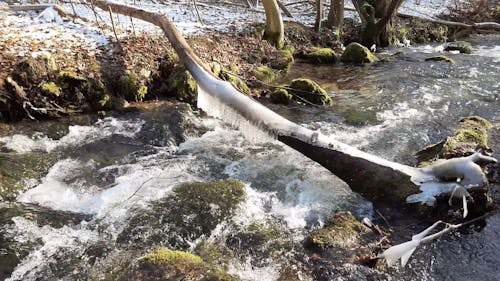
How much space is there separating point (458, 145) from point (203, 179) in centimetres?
380

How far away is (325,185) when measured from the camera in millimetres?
6121

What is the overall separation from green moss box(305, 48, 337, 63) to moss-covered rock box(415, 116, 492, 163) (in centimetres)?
589

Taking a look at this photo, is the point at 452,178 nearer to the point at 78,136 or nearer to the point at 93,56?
the point at 78,136

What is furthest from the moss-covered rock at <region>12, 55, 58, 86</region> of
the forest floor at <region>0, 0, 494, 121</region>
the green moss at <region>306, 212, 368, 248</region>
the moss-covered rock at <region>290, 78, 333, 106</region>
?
the green moss at <region>306, 212, 368, 248</region>

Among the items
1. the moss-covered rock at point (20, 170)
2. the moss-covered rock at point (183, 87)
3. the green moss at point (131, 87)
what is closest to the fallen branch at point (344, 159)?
the moss-covered rock at point (20, 170)

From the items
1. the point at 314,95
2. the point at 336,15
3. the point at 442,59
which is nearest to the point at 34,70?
the point at 314,95

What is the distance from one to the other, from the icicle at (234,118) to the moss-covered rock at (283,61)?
5.53 meters

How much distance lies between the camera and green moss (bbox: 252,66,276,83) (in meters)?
10.8

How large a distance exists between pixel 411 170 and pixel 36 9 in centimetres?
952

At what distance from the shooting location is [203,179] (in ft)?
20.6

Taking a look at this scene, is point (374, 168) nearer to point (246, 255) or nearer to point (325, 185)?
point (325, 185)

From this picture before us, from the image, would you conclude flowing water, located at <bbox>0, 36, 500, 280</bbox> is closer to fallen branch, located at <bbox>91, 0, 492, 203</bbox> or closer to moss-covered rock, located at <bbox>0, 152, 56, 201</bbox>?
moss-covered rock, located at <bbox>0, 152, 56, 201</bbox>

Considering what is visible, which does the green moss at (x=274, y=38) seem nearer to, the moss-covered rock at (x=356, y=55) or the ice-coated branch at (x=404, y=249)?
the moss-covered rock at (x=356, y=55)

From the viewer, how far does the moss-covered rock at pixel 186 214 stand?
4.92 m
